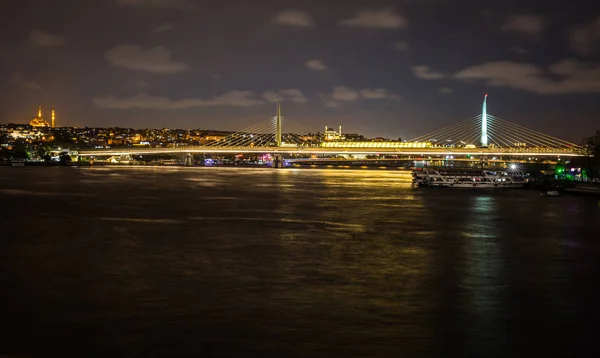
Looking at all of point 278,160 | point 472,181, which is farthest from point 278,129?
point 472,181

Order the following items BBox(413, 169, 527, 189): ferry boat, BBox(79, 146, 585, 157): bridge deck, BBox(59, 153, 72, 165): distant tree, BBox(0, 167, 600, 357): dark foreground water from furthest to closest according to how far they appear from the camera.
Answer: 1. BBox(59, 153, 72, 165): distant tree
2. BBox(79, 146, 585, 157): bridge deck
3. BBox(413, 169, 527, 189): ferry boat
4. BBox(0, 167, 600, 357): dark foreground water

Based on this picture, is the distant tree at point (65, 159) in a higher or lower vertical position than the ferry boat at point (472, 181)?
higher

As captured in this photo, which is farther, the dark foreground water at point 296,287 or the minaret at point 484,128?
the minaret at point 484,128

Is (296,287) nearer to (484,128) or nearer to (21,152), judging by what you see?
(484,128)

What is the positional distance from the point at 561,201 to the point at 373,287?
30.5m

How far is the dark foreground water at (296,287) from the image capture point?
334 inches

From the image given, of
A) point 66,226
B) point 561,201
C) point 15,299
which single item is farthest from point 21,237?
point 561,201

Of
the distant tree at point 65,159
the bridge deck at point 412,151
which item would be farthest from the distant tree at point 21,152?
the bridge deck at point 412,151

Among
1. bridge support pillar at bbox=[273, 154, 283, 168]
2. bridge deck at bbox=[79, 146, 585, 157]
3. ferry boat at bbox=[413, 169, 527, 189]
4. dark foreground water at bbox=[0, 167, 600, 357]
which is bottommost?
dark foreground water at bbox=[0, 167, 600, 357]

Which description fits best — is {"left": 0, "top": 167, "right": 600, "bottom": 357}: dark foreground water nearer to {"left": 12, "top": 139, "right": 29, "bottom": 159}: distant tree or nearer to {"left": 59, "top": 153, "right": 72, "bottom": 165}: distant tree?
{"left": 59, "top": 153, "right": 72, "bottom": 165}: distant tree

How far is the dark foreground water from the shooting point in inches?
334

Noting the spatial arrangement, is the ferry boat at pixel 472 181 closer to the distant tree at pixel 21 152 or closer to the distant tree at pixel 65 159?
the distant tree at pixel 65 159

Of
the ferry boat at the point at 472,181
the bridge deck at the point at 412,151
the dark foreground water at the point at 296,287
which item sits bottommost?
the dark foreground water at the point at 296,287

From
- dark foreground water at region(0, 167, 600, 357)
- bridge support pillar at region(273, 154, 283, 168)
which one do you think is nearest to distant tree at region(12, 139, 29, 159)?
bridge support pillar at region(273, 154, 283, 168)
